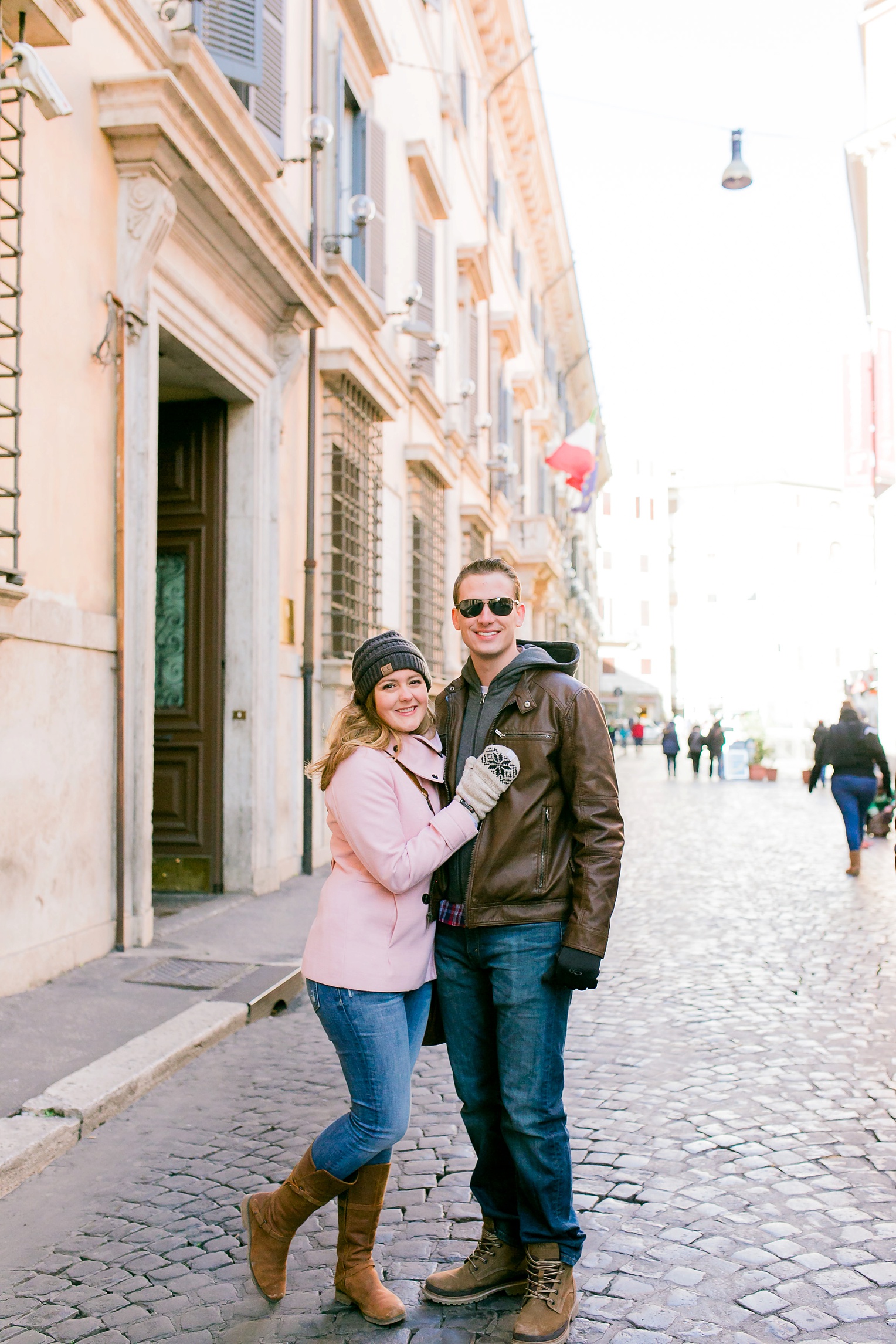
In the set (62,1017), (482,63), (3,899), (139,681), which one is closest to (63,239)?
(139,681)

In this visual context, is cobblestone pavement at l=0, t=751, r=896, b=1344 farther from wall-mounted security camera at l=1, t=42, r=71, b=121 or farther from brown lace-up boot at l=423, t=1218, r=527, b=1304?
wall-mounted security camera at l=1, t=42, r=71, b=121

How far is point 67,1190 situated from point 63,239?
15.4 feet

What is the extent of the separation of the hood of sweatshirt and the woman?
0.52 feet

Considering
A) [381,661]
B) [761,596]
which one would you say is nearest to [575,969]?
[381,661]

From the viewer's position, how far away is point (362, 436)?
39.2ft

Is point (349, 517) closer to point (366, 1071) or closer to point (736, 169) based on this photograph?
point (736, 169)

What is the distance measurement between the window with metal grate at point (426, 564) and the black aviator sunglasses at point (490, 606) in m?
11.9

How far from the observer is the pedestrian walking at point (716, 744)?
3145 centimetres

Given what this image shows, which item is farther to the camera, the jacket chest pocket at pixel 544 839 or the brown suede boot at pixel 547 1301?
the jacket chest pocket at pixel 544 839

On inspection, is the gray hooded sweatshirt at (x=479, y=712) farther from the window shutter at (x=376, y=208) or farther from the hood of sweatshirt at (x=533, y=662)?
the window shutter at (x=376, y=208)

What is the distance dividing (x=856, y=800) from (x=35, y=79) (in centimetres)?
880

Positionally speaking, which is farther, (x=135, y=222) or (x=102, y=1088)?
(x=135, y=222)

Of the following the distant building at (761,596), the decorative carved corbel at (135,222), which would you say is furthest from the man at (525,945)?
the distant building at (761,596)

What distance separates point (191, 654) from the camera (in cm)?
925
